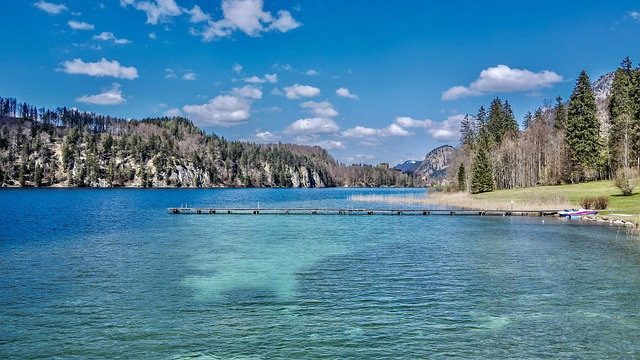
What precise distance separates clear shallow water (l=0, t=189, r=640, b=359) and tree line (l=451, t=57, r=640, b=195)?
149 ft

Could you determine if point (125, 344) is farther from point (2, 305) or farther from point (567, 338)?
point (567, 338)

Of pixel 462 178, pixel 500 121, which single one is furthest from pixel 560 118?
pixel 462 178

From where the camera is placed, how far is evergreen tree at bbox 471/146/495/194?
98562 mm

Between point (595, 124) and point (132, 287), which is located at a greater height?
point (595, 124)

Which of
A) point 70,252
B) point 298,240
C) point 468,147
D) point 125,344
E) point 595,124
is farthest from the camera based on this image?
point 468,147

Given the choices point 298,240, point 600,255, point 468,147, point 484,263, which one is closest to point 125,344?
point 484,263

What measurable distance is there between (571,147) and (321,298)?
8721 centimetres

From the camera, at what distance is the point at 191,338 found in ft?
52.3

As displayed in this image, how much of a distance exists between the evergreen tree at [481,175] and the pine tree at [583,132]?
1559 cm

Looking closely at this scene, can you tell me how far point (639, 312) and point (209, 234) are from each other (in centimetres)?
3763

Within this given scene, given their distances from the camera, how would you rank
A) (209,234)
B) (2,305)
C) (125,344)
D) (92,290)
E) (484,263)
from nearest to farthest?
(125,344) → (2,305) → (92,290) → (484,263) → (209,234)

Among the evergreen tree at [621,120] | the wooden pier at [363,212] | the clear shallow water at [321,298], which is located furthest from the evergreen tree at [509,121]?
the clear shallow water at [321,298]

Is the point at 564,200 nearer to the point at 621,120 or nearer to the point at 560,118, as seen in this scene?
the point at 621,120

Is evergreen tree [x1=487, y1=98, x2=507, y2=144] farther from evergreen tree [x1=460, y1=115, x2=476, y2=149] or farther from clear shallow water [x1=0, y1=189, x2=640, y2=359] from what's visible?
clear shallow water [x1=0, y1=189, x2=640, y2=359]
